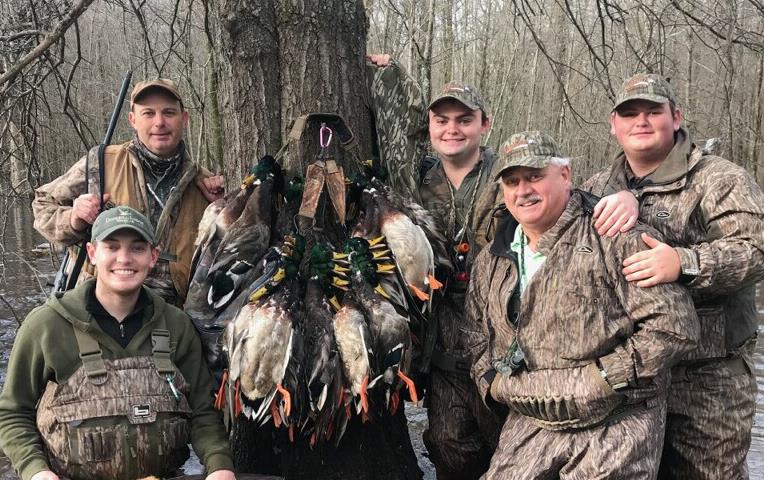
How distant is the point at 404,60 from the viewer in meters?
17.9

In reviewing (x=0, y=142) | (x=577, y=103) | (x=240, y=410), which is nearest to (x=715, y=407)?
(x=240, y=410)

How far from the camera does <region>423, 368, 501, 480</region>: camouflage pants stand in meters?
4.12

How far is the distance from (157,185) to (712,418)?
11.3 ft

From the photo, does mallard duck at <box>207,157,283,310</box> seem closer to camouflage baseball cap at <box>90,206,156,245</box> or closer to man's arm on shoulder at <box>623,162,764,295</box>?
camouflage baseball cap at <box>90,206,156,245</box>

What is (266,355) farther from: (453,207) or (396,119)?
(396,119)

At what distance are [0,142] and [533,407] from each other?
4273 mm

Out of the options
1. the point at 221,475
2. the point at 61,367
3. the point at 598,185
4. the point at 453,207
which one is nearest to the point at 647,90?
the point at 598,185

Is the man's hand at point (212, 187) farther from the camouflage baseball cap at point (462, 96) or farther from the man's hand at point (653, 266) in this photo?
the man's hand at point (653, 266)

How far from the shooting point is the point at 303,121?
12.6 ft

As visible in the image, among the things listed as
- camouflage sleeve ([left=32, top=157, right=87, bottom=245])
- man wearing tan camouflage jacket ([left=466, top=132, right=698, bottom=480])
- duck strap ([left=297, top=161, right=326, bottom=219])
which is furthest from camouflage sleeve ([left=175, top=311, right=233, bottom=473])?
man wearing tan camouflage jacket ([left=466, top=132, right=698, bottom=480])

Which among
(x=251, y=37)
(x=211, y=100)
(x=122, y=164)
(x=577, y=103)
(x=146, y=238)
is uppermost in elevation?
(x=577, y=103)

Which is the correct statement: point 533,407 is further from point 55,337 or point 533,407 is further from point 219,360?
point 55,337

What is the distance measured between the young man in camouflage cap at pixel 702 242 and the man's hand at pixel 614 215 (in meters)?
0.44

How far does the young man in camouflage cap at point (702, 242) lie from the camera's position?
3.48 m
